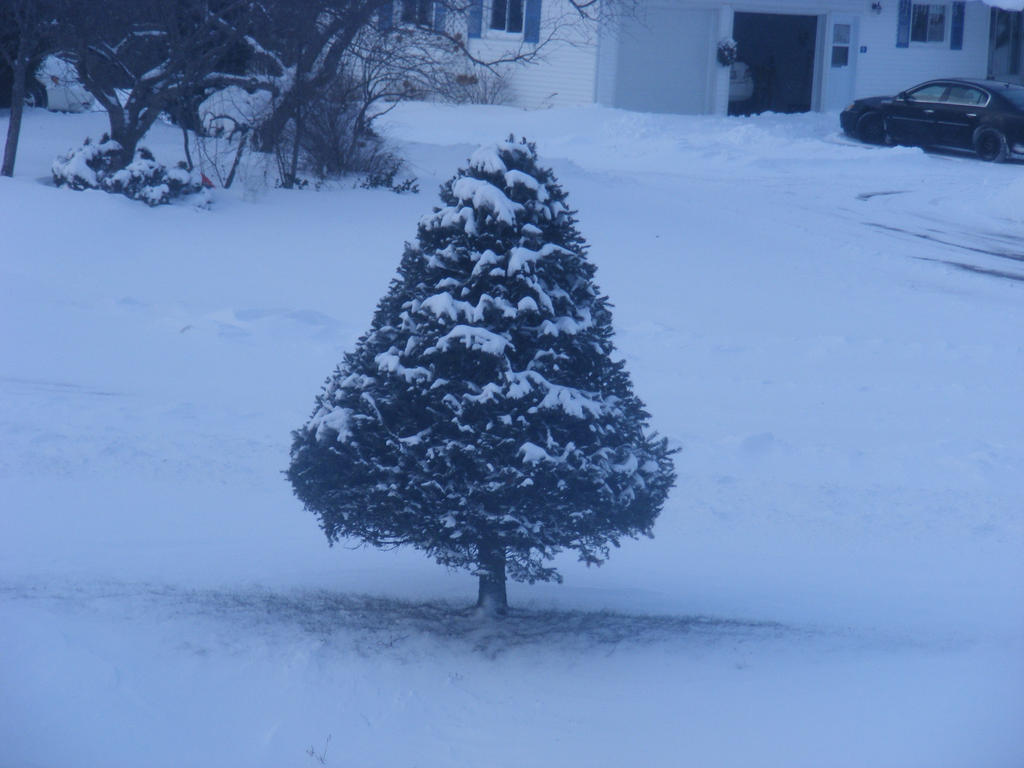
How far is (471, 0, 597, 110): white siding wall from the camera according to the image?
29500 millimetres

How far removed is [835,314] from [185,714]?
29.3ft

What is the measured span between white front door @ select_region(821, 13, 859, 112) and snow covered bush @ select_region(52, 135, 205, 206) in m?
22.6

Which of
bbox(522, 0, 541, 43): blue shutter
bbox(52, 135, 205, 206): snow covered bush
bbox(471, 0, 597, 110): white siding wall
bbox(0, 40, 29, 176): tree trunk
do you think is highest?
bbox(522, 0, 541, 43): blue shutter

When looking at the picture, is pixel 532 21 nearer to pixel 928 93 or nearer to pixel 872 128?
pixel 872 128

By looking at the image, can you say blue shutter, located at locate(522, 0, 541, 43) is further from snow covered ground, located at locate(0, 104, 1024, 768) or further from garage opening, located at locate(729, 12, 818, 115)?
snow covered ground, located at locate(0, 104, 1024, 768)

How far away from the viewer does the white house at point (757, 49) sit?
29.9 m

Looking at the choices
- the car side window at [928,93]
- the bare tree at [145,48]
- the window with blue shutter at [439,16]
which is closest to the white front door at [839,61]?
the car side window at [928,93]

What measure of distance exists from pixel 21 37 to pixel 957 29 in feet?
90.2

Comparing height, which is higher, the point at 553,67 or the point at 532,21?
the point at 532,21

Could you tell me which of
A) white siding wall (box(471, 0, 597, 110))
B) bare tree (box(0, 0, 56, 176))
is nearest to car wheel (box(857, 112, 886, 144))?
white siding wall (box(471, 0, 597, 110))

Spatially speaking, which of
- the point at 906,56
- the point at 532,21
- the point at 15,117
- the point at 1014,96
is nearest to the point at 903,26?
the point at 906,56

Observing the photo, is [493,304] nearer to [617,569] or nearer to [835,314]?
[617,569]

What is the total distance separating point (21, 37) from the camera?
14.4 m

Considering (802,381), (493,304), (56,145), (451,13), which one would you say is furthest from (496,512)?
(56,145)
